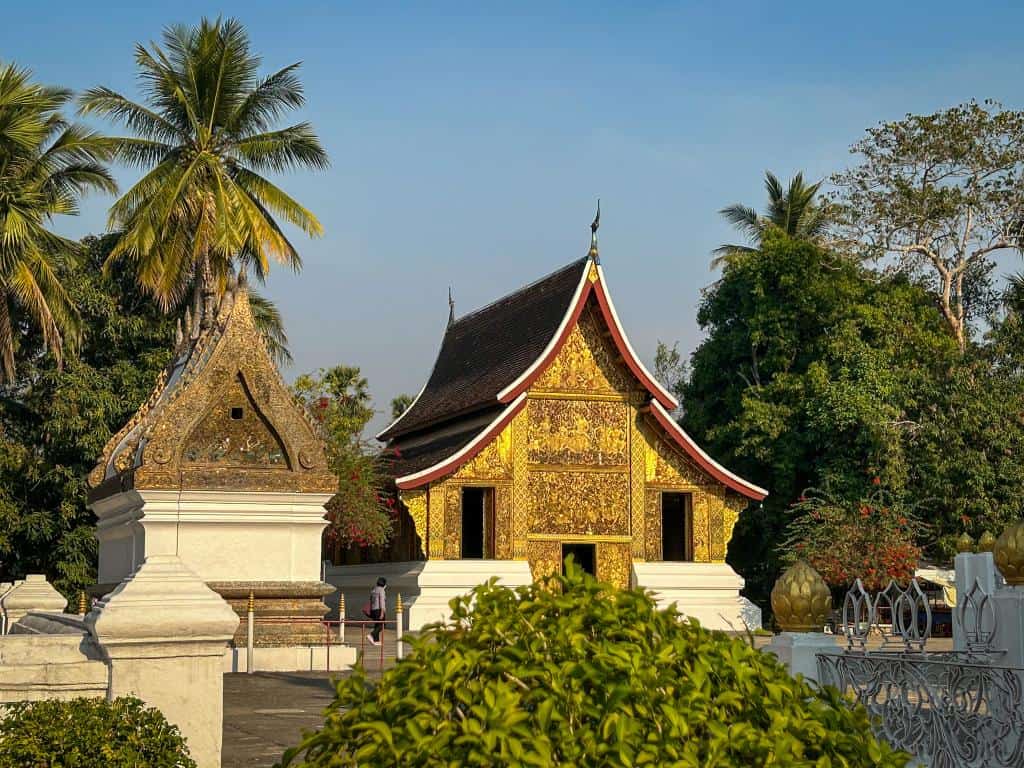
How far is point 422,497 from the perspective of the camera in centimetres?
2641

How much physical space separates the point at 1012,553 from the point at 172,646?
4.56m

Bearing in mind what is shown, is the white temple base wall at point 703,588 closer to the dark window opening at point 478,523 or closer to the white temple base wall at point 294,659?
the dark window opening at point 478,523

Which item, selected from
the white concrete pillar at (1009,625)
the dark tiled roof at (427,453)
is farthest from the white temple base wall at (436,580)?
the white concrete pillar at (1009,625)

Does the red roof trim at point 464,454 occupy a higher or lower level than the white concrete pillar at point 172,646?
higher

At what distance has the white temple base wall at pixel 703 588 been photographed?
2695cm

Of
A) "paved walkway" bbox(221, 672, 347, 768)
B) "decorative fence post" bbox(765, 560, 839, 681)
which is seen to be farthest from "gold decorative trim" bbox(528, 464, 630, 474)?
"decorative fence post" bbox(765, 560, 839, 681)

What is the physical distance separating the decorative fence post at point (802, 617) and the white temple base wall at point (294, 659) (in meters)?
11.2

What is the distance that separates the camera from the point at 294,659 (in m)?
18.1

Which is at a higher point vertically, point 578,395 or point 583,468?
point 578,395

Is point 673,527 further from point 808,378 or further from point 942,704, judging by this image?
point 942,704

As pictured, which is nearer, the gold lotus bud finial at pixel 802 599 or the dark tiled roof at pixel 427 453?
the gold lotus bud finial at pixel 802 599

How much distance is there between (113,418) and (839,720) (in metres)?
27.3

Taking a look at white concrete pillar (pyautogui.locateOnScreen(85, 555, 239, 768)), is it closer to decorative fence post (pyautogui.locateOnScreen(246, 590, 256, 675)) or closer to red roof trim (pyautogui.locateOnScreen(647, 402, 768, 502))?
decorative fence post (pyautogui.locateOnScreen(246, 590, 256, 675))

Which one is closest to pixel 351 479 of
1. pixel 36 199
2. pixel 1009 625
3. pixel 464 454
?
pixel 464 454
